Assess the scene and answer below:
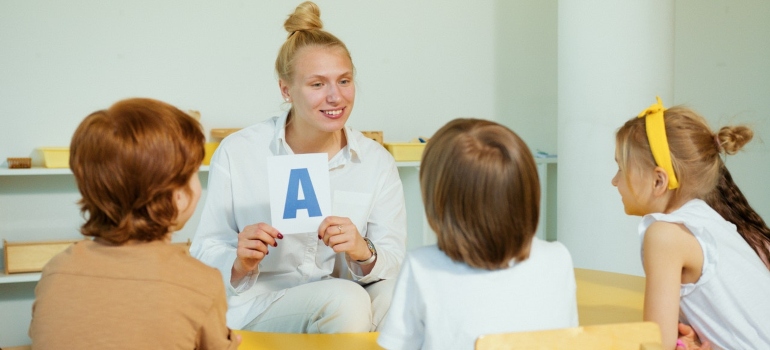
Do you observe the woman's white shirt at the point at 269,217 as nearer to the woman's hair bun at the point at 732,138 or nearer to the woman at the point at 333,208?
the woman at the point at 333,208

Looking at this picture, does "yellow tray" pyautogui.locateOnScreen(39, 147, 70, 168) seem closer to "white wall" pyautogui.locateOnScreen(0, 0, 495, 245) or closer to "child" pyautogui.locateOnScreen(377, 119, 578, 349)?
"white wall" pyautogui.locateOnScreen(0, 0, 495, 245)

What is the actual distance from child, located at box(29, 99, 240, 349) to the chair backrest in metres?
0.52

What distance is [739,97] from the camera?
180 inches

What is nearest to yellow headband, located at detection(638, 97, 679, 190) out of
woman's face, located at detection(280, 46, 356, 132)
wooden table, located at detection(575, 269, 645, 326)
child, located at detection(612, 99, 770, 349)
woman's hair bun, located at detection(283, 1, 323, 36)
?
child, located at detection(612, 99, 770, 349)

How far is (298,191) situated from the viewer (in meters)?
2.00

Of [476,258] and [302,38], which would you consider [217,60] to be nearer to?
[302,38]

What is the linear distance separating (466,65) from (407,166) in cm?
75

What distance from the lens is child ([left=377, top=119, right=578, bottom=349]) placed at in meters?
1.40

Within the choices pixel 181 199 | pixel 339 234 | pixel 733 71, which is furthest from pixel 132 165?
pixel 733 71

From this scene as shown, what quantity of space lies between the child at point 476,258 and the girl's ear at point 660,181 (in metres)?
0.62

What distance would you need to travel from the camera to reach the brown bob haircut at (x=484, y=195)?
1.40 metres

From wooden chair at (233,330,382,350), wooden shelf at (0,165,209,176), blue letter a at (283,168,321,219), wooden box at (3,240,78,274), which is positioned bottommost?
wooden box at (3,240,78,274)

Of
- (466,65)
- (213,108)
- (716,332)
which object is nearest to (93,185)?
(716,332)

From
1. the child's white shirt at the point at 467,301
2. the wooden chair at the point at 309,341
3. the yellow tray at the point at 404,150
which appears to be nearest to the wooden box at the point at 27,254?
the yellow tray at the point at 404,150
